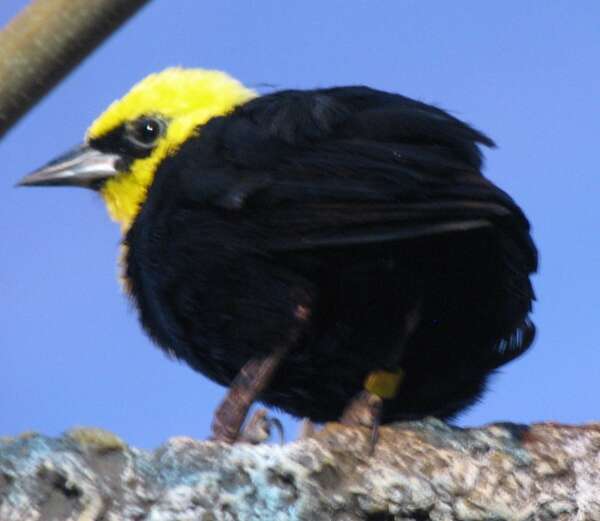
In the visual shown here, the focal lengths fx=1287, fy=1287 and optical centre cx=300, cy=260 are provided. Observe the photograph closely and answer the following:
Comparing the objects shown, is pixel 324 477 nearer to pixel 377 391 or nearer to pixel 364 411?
pixel 364 411

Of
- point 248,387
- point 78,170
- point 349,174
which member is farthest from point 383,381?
point 78,170

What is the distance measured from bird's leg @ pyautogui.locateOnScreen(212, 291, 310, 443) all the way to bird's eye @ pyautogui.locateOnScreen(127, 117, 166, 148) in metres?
0.85

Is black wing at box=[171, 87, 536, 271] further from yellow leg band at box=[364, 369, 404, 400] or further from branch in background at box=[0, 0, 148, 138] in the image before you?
branch in background at box=[0, 0, 148, 138]

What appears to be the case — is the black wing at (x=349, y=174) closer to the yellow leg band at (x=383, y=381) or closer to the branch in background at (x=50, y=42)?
the yellow leg band at (x=383, y=381)

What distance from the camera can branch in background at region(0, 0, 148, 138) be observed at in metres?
2.04

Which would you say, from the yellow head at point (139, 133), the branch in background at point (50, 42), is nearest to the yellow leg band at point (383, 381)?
the yellow head at point (139, 133)

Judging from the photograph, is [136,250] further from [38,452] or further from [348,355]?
[38,452]

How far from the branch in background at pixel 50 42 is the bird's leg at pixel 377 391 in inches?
55.9

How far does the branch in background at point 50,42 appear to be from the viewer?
2045 mm

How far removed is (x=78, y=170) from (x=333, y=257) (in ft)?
3.94

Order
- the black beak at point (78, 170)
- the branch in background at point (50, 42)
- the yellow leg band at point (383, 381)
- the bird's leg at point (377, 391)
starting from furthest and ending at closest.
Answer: the black beak at point (78, 170), the yellow leg band at point (383, 381), the bird's leg at point (377, 391), the branch in background at point (50, 42)

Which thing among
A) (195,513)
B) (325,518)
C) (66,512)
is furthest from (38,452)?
(325,518)

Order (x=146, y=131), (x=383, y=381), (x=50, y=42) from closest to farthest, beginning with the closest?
(x=50, y=42) < (x=383, y=381) < (x=146, y=131)

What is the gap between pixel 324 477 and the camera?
2.89 m
